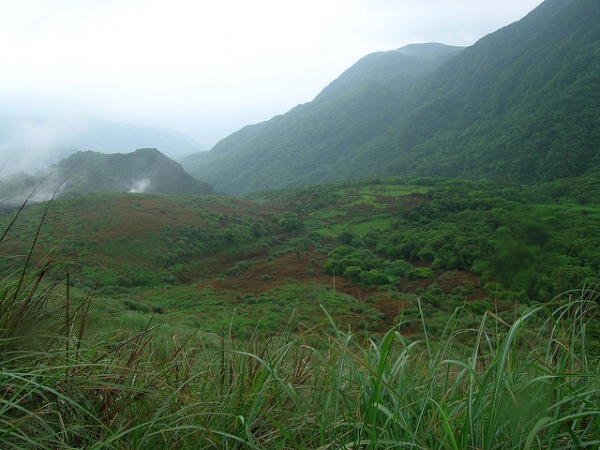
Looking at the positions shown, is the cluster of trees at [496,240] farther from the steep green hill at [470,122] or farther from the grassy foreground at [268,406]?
the steep green hill at [470,122]

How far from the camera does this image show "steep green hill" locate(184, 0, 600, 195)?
219ft

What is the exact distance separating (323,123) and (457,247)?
119395 millimetres

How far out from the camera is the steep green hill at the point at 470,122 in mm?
66625

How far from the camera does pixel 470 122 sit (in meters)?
98.4

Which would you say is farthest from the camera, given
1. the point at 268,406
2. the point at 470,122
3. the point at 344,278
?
the point at 470,122

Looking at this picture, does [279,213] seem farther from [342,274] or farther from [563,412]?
[563,412]

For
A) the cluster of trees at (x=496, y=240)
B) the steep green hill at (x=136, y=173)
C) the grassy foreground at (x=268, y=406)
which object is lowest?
the cluster of trees at (x=496, y=240)

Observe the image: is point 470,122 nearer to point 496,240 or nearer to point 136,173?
point 136,173

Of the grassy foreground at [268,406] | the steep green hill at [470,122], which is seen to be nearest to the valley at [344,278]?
the grassy foreground at [268,406]

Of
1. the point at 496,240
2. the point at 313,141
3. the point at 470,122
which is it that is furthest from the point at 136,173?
the point at 470,122

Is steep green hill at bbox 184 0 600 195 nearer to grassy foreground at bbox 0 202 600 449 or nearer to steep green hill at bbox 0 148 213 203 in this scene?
steep green hill at bbox 0 148 213 203

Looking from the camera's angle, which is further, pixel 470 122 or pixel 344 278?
pixel 470 122

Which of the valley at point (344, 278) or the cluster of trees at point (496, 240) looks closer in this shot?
the valley at point (344, 278)

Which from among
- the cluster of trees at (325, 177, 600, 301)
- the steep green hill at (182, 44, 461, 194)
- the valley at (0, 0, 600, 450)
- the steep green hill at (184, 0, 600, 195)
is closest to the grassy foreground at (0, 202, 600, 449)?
the valley at (0, 0, 600, 450)
